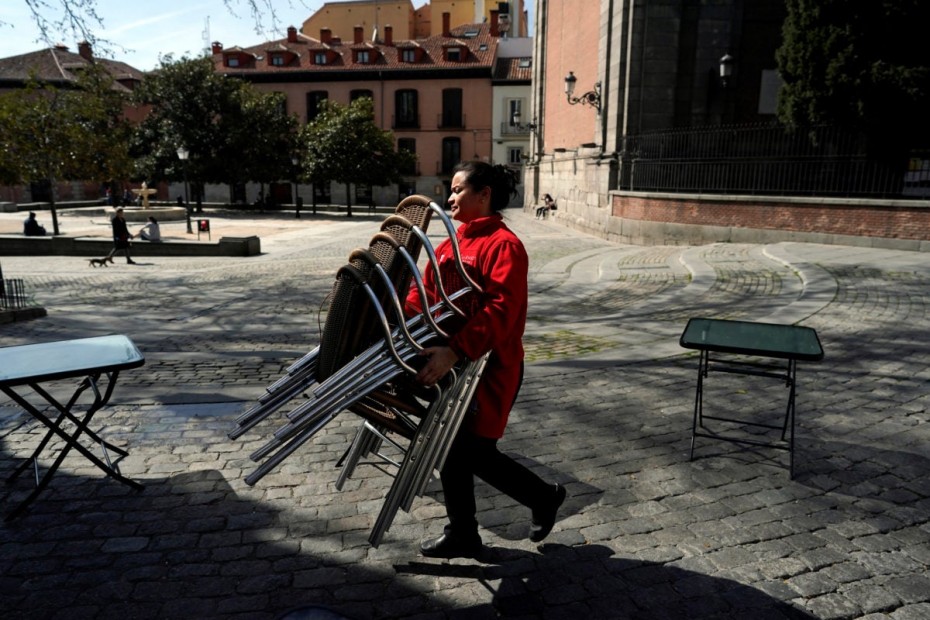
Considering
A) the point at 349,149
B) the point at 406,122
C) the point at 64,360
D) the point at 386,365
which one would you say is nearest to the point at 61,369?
the point at 64,360

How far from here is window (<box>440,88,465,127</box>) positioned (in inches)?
1922

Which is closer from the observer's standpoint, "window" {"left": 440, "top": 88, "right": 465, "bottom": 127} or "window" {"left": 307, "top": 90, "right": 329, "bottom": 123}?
"window" {"left": 440, "top": 88, "right": 465, "bottom": 127}

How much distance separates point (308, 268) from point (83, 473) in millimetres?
11811

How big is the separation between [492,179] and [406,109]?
161 feet

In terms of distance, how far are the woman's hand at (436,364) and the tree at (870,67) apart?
15118mm

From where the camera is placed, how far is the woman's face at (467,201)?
110 inches

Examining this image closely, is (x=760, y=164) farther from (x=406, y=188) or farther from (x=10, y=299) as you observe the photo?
(x=406, y=188)

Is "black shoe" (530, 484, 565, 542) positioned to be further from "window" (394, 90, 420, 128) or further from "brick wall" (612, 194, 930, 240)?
"window" (394, 90, 420, 128)

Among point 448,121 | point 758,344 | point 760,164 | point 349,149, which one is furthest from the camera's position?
point 448,121

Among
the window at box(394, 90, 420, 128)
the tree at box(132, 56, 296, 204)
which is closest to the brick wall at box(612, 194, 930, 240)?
the tree at box(132, 56, 296, 204)

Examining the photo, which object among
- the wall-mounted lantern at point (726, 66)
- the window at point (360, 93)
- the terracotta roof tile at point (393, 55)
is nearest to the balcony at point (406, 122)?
the window at point (360, 93)

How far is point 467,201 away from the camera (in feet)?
9.16

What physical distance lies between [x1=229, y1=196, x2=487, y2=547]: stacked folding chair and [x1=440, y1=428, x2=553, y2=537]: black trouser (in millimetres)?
110

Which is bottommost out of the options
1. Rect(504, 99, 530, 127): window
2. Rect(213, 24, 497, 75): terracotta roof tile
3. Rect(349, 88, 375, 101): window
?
Rect(504, 99, 530, 127): window
